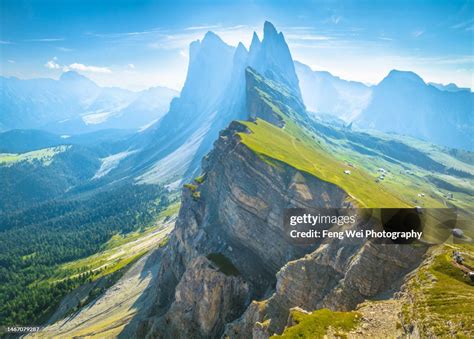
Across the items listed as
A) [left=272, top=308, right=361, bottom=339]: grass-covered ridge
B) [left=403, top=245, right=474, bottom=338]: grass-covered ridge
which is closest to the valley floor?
[left=272, top=308, right=361, bottom=339]: grass-covered ridge

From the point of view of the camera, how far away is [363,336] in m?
44.1

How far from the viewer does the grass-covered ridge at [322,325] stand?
4638cm

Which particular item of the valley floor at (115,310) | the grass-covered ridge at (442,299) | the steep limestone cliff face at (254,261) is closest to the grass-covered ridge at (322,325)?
the grass-covered ridge at (442,299)

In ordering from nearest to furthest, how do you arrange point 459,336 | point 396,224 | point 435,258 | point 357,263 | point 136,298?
point 459,336
point 435,258
point 357,263
point 396,224
point 136,298

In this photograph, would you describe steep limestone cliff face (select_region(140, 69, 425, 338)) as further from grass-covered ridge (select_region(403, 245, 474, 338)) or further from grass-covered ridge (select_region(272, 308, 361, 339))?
grass-covered ridge (select_region(272, 308, 361, 339))

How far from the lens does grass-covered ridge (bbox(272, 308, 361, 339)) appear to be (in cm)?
4638

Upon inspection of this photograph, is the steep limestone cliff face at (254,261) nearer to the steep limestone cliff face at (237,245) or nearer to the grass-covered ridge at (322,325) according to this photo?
the steep limestone cliff face at (237,245)

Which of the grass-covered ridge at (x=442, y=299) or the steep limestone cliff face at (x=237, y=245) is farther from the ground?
the grass-covered ridge at (x=442, y=299)

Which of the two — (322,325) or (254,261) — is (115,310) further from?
(322,325)

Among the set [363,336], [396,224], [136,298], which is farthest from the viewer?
[136,298]

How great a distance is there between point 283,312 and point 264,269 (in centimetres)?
2646

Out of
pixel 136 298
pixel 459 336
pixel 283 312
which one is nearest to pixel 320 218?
pixel 283 312

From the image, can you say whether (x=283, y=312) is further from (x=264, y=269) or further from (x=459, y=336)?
(x=459, y=336)

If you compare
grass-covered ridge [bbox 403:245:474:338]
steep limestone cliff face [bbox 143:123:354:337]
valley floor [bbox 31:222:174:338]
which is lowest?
valley floor [bbox 31:222:174:338]
